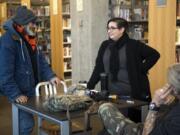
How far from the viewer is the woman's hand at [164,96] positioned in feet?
8.11

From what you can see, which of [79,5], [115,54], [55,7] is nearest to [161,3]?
[79,5]

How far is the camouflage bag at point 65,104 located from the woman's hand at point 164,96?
72 centimetres

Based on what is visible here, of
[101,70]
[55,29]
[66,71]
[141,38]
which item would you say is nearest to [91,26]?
[141,38]

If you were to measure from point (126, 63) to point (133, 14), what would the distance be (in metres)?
2.84

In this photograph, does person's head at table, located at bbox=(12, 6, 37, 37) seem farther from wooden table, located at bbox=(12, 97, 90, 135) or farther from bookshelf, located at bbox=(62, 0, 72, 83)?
bookshelf, located at bbox=(62, 0, 72, 83)

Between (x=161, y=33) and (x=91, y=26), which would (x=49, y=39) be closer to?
(x=91, y=26)

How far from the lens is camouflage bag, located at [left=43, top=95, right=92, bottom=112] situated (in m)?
3.02

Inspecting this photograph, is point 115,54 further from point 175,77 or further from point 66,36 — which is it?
point 66,36

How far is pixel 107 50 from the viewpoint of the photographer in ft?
13.9

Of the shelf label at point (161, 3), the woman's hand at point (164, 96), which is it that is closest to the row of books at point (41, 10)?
the shelf label at point (161, 3)

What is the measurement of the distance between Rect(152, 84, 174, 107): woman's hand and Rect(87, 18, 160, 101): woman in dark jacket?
1.47 m

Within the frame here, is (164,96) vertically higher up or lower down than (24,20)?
lower down

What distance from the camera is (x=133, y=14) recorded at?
267 inches

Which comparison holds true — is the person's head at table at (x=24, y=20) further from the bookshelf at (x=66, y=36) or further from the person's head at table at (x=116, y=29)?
the bookshelf at (x=66, y=36)
